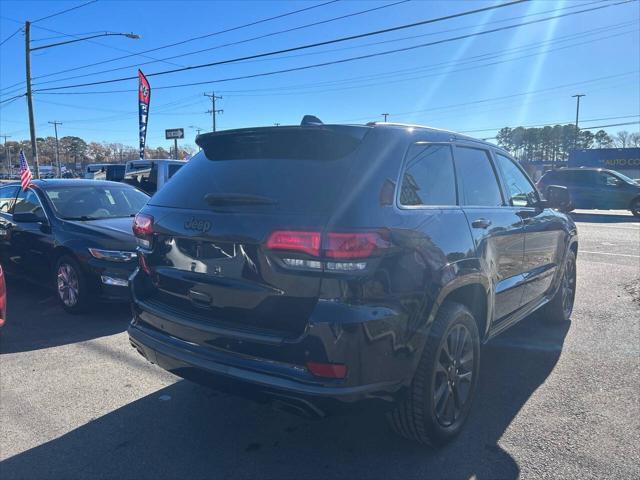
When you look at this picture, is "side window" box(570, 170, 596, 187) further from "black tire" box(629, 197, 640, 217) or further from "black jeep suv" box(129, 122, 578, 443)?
"black jeep suv" box(129, 122, 578, 443)

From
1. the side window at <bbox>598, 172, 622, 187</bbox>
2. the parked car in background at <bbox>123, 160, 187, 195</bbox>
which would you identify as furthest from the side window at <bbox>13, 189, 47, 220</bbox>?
the side window at <bbox>598, 172, 622, 187</bbox>

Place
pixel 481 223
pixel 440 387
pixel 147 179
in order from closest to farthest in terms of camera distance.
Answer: pixel 440 387, pixel 481 223, pixel 147 179

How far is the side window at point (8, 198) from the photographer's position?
277 inches

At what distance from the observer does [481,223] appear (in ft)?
11.0

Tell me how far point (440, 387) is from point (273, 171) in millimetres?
1609

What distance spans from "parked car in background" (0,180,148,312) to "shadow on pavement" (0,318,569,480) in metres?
2.30

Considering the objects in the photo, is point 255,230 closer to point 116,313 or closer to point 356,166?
point 356,166

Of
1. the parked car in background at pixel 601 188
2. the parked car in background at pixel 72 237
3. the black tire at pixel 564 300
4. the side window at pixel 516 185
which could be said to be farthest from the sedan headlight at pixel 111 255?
the parked car in background at pixel 601 188

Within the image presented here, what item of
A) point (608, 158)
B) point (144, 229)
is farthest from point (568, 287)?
point (608, 158)

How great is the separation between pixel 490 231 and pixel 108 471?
2.84 metres

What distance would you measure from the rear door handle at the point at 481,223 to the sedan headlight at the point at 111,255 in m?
3.83

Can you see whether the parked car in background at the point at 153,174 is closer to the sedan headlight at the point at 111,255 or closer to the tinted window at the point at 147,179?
the tinted window at the point at 147,179

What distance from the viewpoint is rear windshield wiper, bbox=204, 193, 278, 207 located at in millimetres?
2594

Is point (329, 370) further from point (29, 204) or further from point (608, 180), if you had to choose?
point (608, 180)
